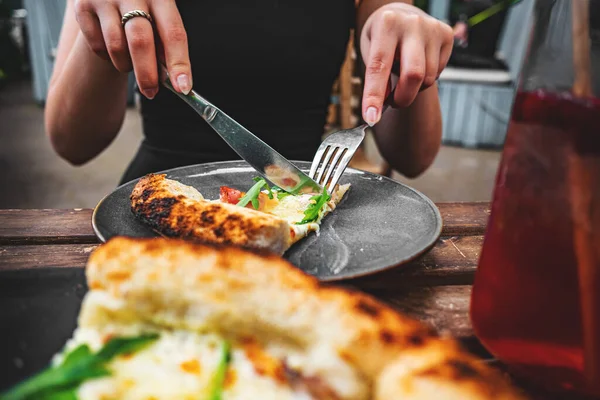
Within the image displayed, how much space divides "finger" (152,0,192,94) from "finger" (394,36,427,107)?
1.50 feet

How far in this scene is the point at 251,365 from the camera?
460 mm

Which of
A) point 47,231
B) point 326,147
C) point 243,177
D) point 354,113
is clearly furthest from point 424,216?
point 354,113

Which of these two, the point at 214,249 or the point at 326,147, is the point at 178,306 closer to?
the point at 214,249

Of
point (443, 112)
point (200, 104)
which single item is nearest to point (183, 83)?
point (200, 104)

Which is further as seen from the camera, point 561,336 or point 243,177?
point 243,177

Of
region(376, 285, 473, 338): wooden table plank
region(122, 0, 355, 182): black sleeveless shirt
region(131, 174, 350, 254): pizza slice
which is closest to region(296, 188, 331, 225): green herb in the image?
region(131, 174, 350, 254): pizza slice

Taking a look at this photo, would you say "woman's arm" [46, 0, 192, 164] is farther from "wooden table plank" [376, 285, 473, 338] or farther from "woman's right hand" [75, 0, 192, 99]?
"wooden table plank" [376, 285, 473, 338]

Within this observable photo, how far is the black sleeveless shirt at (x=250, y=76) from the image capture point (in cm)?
154

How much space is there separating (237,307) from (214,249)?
7cm

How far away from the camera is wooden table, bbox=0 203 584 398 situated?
660mm

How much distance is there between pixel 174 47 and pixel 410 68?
495mm

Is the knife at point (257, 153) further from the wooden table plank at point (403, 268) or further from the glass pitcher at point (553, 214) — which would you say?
the glass pitcher at point (553, 214)

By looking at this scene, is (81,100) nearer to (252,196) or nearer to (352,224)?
(252,196)

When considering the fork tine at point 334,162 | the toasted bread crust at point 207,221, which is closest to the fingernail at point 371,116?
the fork tine at point 334,162
